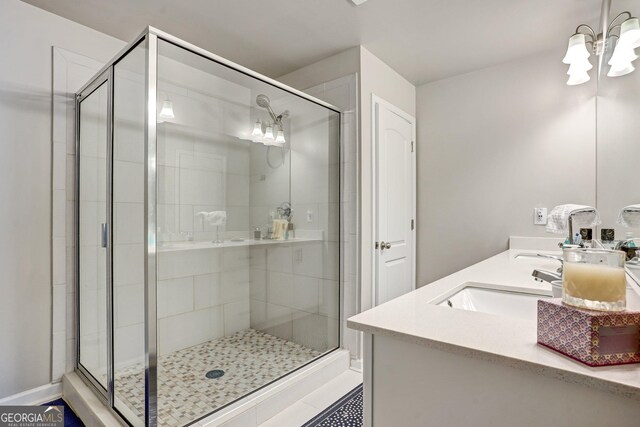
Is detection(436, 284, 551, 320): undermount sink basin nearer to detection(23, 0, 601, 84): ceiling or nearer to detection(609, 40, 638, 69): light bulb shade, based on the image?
detection(609, 40, 638, 69): light bulb shade

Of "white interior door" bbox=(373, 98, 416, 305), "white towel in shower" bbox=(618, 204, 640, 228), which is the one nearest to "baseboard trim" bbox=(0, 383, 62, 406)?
"white interior door" bbox=(373, 98, 416, 305)

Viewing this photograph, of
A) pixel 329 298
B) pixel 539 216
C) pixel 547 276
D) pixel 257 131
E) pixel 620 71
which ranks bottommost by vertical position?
pixel 329 298

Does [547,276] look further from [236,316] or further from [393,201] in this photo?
[236,316]

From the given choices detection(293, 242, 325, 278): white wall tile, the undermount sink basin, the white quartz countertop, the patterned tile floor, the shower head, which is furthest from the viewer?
detection(293, 242, 325, 278): white wall tile

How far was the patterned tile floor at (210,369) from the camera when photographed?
5.22 feet

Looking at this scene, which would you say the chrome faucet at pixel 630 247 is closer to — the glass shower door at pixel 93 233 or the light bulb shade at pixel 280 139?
the light bulb shade at pixel 280 139

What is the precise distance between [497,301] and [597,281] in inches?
29.7

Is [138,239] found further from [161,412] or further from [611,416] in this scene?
[611,416]

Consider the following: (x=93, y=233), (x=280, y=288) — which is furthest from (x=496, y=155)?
(x=93, y=233)

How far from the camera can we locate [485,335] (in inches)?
28.9

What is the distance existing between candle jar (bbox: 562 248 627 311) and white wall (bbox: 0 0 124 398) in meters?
2.46

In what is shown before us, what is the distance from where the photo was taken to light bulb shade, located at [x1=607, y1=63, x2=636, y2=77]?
1065 millimetres

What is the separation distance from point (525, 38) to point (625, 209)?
1786mm

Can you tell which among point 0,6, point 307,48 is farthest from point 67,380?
point 307,48
